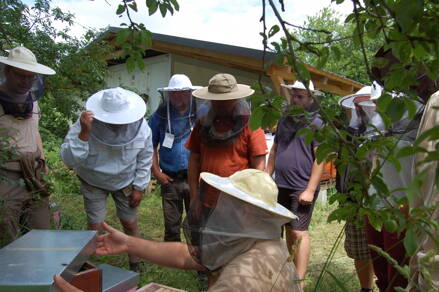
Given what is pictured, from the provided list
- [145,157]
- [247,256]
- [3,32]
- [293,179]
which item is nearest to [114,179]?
[145,157]

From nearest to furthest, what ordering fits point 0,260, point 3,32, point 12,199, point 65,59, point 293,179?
point 0,260 → point 12,199 → point 293,179 → point 3,32 → point 65,59

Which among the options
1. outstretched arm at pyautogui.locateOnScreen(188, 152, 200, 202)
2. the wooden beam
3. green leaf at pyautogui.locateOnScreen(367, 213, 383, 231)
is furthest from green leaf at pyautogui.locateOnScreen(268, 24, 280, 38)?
the wooden beam

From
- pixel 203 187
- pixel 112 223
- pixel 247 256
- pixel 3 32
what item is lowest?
A: pixel 112 223

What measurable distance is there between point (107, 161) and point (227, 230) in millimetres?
2279

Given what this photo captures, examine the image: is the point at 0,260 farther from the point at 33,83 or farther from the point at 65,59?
the point at 65,59

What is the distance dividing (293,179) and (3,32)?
3.27 metres

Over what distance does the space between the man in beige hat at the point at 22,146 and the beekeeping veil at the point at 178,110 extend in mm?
1276

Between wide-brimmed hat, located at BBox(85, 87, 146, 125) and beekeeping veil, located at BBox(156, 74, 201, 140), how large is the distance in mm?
449

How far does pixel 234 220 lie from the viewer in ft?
5.48

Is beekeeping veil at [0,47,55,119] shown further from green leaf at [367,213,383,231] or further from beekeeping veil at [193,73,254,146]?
green leaf at [367,213,383,231]

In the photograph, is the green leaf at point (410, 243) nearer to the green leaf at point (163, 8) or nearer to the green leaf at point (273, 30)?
the green leaf at point (273, 30)

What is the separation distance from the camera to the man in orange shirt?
3.50 meters

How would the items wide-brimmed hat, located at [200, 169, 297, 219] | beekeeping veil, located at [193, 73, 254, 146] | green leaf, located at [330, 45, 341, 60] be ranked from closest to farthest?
green leaf, located at [330, 45, 341, 60] → wide-brimmed hat, located at [200, 169, 297, 219] → beekeeping veil, located at [193, 73, 254, 146]

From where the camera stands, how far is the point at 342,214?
Result: 1.10 metres
